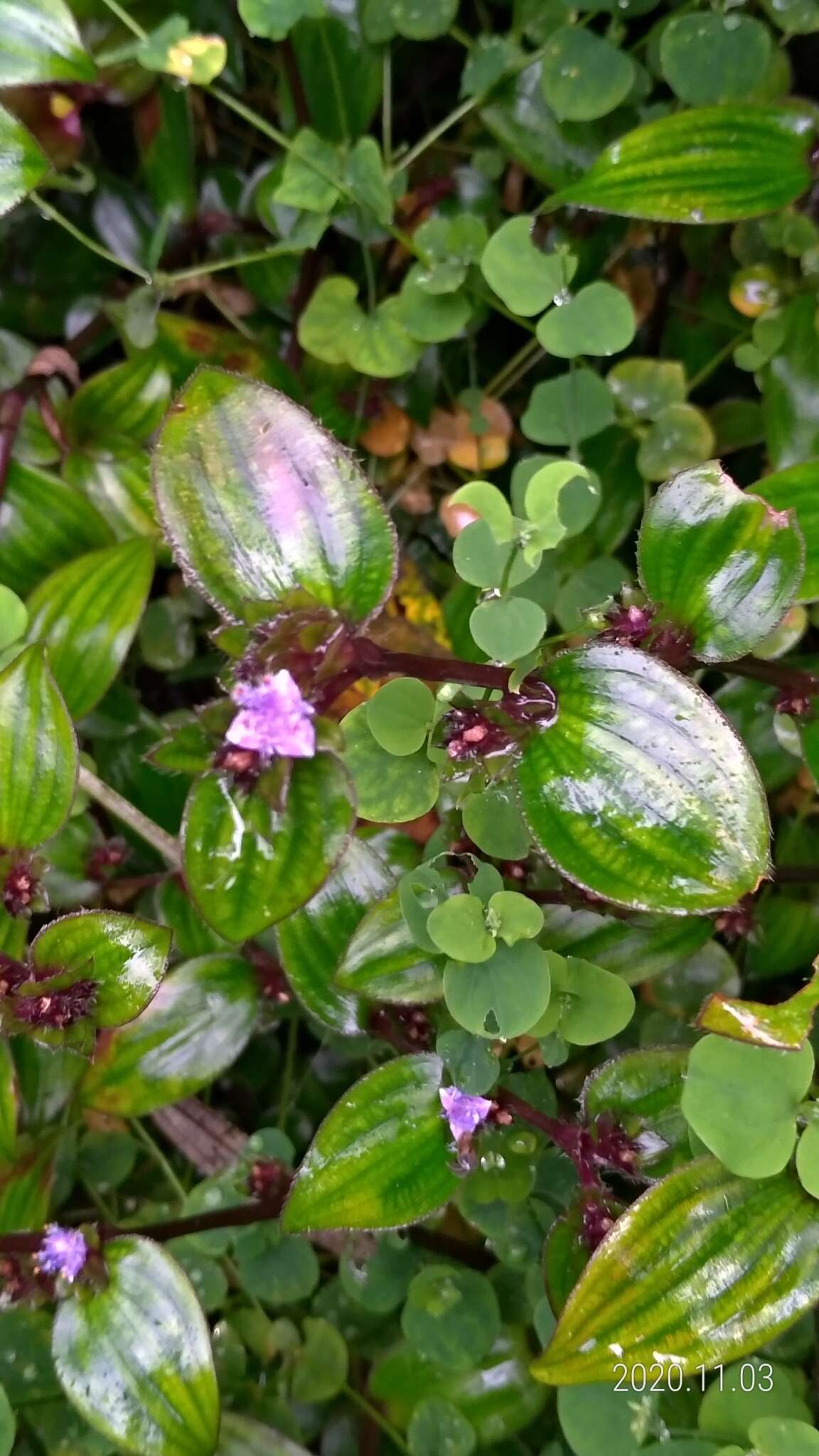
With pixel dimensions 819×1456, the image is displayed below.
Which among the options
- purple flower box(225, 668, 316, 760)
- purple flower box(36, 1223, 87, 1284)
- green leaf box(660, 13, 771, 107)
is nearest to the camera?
purple flower box(225, 668, 316, 760)

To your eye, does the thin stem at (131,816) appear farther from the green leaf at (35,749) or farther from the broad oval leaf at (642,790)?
the broad oval leaf at (642,790)

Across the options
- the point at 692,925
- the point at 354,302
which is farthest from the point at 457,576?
the point at 692,925

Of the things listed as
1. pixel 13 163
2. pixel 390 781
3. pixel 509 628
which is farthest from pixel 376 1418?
pixel 13 163

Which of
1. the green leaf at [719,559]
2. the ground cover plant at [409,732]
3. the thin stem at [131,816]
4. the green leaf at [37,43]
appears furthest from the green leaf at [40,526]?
the green leaf at [719,559]

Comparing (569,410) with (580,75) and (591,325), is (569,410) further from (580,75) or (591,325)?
(580,75)

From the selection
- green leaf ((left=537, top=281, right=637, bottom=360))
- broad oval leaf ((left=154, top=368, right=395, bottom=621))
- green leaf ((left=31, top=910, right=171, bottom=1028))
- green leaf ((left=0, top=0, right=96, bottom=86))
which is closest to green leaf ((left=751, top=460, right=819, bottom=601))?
green leaf ((left=537, top=281, right=637, bottom=360))

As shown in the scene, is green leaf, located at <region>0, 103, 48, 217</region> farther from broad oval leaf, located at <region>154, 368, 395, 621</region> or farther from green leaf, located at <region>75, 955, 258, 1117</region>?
green leaf, located at <region>75, 955, 258, 1117</region>
